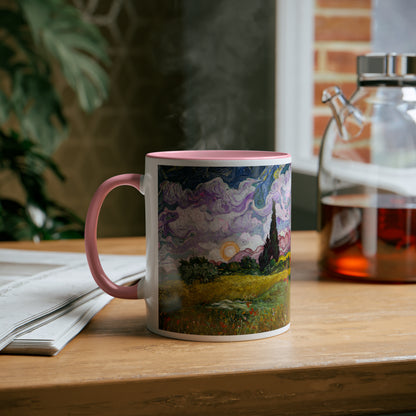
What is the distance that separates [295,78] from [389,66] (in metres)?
1.11

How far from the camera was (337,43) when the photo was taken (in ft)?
5.56

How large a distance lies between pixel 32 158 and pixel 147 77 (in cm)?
152

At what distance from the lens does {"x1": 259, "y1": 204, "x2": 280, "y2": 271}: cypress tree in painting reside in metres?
0.50

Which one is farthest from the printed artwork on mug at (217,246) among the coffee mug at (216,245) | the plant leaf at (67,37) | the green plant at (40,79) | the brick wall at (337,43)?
the plant leaf at (67,37)

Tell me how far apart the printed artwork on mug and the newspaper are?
0.09m

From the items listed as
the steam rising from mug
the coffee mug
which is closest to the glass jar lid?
the coffee mug

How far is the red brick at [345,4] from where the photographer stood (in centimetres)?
165

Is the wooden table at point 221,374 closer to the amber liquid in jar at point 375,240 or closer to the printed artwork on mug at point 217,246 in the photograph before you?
the printed artwork on mug at point 217,246

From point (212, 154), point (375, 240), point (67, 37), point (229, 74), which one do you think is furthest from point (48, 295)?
point (229, 74)

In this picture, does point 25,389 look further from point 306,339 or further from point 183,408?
point 306,339

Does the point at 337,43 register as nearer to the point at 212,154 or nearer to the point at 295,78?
the point at 295,78

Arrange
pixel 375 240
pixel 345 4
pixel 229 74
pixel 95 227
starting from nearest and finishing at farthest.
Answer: pixel 95 227
pixel 375 240
pixel 345 4
pixel 229 74

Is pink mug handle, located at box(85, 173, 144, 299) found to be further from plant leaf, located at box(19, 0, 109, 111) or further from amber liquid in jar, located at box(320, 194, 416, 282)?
plant leaf, located at box(19, 0, 109, 111)

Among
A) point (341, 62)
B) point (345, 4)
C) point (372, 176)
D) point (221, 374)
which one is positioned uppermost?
point (345, 4)
